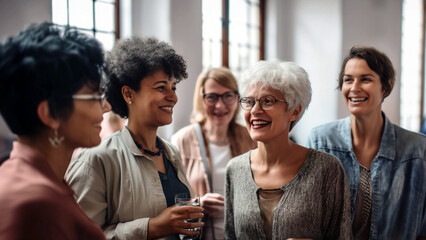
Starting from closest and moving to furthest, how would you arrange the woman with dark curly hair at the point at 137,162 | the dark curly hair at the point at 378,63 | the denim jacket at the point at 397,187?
the woman with dark curly hair at the point at 137,162 → the denim jacket at the point at 397,187 → the dark curly hair at the point at 378,63

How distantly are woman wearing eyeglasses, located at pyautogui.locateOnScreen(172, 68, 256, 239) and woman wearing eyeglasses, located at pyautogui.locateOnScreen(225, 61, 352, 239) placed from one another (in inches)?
29.6

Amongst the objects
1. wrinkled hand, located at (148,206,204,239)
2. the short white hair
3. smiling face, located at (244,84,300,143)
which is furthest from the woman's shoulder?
wrinkled hand, located at (148,206,204,239)

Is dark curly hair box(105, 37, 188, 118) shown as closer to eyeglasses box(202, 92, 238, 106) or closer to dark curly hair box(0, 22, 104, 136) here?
dark curly hair box(0, 22, 104, 136)

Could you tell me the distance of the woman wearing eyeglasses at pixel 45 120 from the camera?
2.81 feet

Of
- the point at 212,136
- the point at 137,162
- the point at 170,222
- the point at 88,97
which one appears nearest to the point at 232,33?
the point at 212,136

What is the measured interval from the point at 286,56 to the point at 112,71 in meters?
4.32

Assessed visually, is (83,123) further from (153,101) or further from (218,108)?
(218,108)

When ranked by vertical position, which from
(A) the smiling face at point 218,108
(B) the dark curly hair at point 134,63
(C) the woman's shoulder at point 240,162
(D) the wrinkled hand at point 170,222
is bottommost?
(D) the wrinkled hand at point 170,222

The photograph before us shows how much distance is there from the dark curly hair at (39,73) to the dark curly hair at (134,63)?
549 millimetres

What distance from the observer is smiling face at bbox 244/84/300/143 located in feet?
5.65

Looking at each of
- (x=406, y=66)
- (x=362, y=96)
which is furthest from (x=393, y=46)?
(x=362, y=96)

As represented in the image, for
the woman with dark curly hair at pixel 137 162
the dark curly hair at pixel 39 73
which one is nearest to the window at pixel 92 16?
the woman with dark curly hair at pixel 137 162

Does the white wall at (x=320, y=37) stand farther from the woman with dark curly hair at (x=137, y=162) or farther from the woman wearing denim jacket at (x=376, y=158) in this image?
the woman with dark curly hair at (x=137, y=162)

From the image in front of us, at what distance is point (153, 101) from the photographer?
5.31ft
